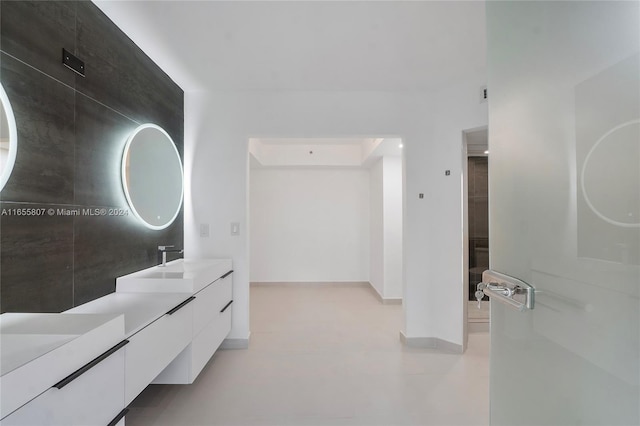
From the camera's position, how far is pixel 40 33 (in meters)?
1.43

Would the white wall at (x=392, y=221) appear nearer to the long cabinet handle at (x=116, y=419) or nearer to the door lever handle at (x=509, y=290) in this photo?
the door lever handle at (x=509, y=290)

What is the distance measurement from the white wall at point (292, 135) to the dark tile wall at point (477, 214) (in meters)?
0.84

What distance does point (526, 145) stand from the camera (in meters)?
0.95

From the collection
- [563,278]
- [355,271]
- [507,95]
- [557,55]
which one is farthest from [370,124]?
[355,271]

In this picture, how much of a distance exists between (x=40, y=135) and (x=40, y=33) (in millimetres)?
514

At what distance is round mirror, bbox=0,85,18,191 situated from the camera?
1246 millimetres

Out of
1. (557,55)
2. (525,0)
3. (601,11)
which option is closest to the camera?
(601,11)

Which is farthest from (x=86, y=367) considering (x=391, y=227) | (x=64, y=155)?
(x=391, y=227)

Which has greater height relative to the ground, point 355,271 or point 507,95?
point 507,95

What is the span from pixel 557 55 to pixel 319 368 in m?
2.63

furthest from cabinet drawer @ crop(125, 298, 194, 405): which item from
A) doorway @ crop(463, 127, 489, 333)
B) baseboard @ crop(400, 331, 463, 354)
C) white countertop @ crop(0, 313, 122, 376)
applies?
doorway @ crop(463, 127, 489, 333)

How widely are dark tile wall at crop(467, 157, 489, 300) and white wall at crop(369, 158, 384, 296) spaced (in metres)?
1.38

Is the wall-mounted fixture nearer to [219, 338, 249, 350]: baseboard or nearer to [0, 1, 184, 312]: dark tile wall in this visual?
[0, 1, 184, 312]: dark tile wall

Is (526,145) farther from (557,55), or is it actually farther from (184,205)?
(184,205)
